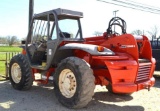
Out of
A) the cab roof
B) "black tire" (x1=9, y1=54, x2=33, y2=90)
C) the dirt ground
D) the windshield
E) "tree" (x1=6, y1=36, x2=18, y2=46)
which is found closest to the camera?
the dirt ground

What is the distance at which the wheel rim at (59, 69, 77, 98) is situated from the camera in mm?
6202

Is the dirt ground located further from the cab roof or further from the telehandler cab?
the cab roof

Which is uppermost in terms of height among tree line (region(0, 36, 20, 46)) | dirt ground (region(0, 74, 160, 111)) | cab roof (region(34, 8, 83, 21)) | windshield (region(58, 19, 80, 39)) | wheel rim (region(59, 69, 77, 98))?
tree line (region(0, 36, 20, 46))

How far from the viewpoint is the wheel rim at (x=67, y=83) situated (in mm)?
6202

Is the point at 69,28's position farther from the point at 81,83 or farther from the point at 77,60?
the point at 81,83

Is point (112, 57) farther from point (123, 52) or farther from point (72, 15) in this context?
point (72, 15)

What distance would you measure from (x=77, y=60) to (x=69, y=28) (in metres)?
1.85

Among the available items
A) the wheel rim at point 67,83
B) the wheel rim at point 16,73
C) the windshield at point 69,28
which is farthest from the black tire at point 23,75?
the wheel rim at point 67,83

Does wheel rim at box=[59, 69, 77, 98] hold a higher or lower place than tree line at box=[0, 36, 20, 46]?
lower

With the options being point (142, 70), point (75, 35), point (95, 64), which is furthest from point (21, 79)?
point (142, 70)

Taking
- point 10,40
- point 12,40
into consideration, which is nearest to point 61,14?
point 12,40

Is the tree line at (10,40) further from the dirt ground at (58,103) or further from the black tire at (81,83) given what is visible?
the black tire at (81,83)

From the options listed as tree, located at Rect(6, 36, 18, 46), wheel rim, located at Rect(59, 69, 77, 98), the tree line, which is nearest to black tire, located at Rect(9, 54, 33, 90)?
wheel rim, located at Rect(59, 69, 77, 98)

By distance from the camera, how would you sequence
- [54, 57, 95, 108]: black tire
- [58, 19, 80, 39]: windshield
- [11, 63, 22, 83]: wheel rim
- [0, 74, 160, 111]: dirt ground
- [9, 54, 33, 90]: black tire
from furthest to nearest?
1. [11, 63, 22, 83]: wheel rim
2. [9, 54, 33, 90]: black tire
3. [58, 19, 80, 39]: windshield
4. [0, 74, 160, 111]: dirt ground
5. [54, 57, 95, 108]: black tire
